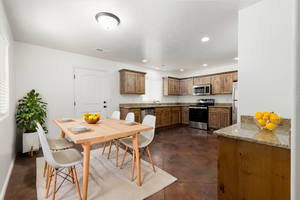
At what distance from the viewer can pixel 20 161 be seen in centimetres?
263

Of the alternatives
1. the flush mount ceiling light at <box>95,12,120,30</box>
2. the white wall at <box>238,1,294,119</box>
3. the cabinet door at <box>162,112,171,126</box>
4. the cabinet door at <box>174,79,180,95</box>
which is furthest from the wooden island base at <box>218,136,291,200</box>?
the cabinet door at <box>174,79,180,95</box>

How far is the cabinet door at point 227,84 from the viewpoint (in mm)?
4984

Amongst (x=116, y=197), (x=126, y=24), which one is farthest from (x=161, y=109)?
(x=116, y=197)

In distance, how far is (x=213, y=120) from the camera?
5.08 meters

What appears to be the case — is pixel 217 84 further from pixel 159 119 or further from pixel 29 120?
pixel 29 120

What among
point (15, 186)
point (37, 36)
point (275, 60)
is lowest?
point (15, 186)

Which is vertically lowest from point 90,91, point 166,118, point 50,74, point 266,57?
point 166,118

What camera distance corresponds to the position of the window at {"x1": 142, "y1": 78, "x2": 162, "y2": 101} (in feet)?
19.1

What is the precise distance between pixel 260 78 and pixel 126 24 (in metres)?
2.17

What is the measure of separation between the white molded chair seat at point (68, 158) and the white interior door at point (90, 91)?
249 cm

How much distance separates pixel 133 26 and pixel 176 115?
13.6 feet

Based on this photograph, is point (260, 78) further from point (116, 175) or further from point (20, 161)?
point (20, 161)

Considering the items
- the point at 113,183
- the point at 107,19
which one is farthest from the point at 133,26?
the point at 113,183

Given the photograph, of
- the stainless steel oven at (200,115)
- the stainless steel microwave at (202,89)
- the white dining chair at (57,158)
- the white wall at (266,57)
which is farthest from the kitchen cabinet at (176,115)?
the white dining chair at (57,158)
